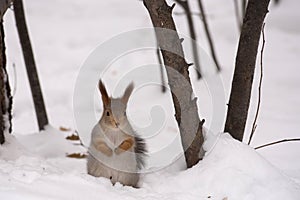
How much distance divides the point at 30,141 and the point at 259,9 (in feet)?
5.16

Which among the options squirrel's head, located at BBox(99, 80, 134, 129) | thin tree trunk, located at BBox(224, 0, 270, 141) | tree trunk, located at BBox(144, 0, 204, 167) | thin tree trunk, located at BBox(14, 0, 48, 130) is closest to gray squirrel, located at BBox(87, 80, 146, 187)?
squirrel's head, located at BBox(99, 80, 134, 129)

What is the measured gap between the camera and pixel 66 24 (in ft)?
21.5

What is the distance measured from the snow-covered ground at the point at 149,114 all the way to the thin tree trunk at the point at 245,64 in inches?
4.1

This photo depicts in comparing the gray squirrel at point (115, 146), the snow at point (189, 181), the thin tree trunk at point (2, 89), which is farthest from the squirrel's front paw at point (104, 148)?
the thin tree trunk at point (2, 89)

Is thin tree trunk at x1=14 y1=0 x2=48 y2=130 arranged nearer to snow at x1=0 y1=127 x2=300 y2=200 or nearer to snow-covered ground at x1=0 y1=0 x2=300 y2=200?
snow-covered ground at x1=0 y1=0 x2=300 y2=200

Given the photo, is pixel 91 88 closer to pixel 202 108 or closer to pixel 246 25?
pixel 202 108

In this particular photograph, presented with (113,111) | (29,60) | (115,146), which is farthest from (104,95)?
(29,60)

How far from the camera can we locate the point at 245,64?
2102 mm

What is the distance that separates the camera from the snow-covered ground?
73.1 inches

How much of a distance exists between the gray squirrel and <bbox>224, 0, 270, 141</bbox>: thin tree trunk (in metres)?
0.44

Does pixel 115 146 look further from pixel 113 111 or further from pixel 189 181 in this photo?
pixel 189 181

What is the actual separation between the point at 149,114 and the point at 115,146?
1.43m

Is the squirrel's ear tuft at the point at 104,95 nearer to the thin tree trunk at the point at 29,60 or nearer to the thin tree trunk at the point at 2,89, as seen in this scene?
the thin tree trunk at the point at 2,89

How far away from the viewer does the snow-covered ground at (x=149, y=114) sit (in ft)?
6.09
